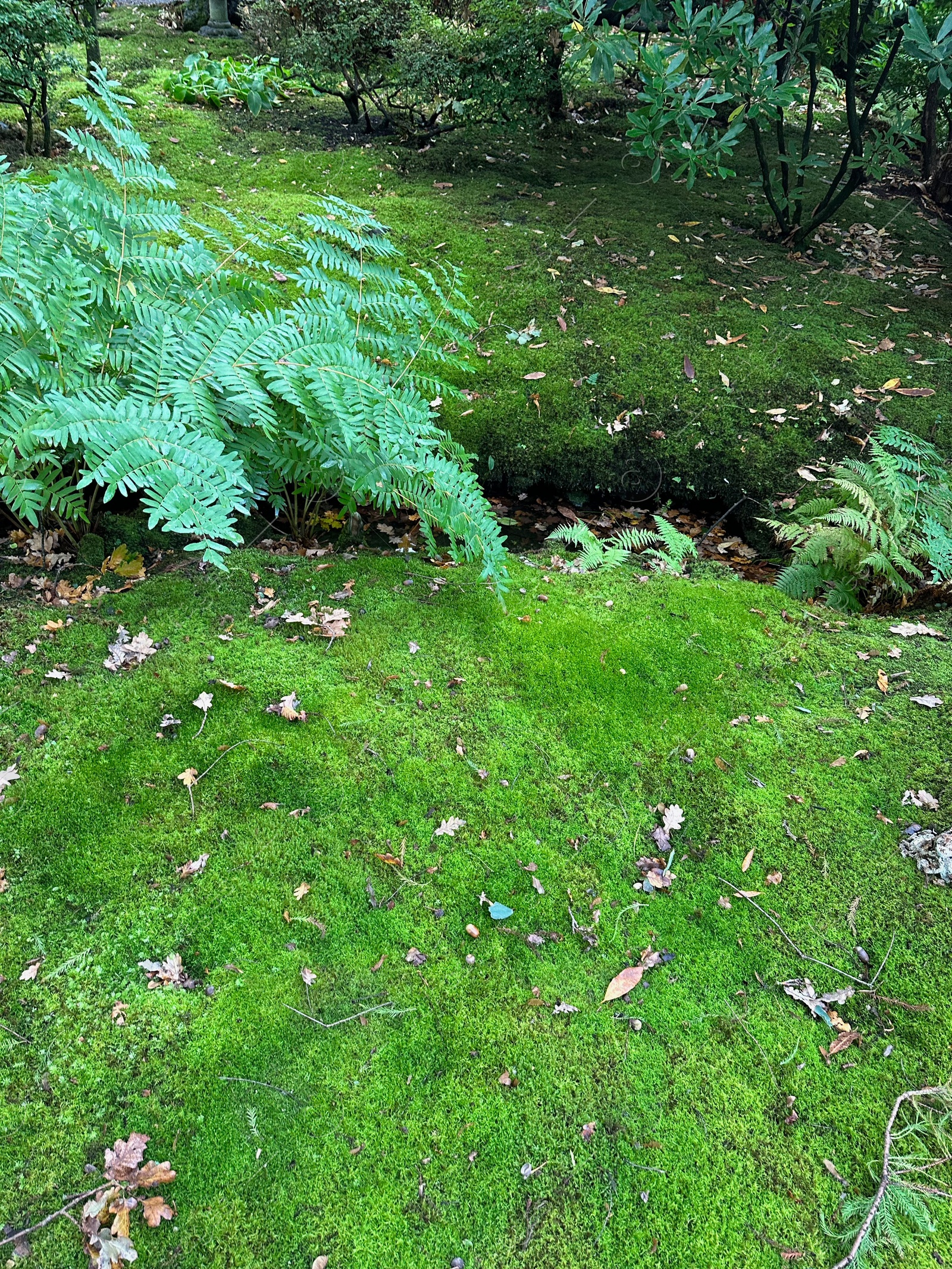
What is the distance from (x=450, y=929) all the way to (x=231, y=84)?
10559mm

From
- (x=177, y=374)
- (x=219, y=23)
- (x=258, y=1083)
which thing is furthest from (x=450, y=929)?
(x=219, y=23)

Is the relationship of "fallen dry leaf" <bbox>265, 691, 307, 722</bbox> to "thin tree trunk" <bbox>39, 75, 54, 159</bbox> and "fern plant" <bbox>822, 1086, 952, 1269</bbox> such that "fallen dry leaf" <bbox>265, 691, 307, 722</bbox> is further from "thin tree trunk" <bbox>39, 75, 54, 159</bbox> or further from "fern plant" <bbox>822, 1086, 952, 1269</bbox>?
"thin tree trunk" <bbox>39, 75, 54, 159</bbox>

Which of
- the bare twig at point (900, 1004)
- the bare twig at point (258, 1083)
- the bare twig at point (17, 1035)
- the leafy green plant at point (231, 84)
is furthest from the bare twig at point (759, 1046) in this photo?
the leafy green plant at point (231, 84)

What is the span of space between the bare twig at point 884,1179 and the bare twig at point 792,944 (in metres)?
0.36

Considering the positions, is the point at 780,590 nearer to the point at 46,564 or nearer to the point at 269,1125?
the point at 269,1125

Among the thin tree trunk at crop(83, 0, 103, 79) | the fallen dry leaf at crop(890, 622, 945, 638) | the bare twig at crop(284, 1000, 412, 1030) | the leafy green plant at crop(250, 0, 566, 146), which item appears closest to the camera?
the bare twig at crop(284, 1000, 412, 1030)

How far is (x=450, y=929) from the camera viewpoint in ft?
→ 8.69

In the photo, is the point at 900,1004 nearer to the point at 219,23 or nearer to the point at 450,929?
the point at 450,929

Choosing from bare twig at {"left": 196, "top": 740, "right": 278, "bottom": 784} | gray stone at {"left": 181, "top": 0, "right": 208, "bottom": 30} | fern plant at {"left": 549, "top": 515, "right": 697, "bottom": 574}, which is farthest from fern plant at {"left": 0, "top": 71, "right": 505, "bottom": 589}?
gray stone at {"left": 181, "top": 0, "right": 208, "bottom": 30}

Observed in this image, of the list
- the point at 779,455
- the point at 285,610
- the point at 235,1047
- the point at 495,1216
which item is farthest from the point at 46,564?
the point at 779,455

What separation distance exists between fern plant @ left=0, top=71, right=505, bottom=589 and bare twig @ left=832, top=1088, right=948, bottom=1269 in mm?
2504

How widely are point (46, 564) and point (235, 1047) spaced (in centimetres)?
268

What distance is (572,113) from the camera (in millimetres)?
9641

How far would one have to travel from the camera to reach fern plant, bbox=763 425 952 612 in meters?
4.25
